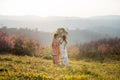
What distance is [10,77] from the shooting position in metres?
12.6

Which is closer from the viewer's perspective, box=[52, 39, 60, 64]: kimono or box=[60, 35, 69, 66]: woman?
box=[60, 35, 69, 66]: woman

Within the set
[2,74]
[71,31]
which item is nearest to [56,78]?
[2,74]

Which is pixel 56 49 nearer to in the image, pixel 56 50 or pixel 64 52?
pixel 56 50

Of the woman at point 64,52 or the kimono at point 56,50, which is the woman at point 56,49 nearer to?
the kimono at point 56,50

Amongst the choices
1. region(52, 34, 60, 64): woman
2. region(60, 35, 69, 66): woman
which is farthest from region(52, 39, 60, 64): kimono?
region(60, 35, 69, 66): woman

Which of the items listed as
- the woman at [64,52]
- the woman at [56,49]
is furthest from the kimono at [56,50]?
the woman at [64,52]

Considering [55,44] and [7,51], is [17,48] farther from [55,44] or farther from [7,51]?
[55,44]

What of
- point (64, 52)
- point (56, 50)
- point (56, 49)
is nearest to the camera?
point (64, 52)

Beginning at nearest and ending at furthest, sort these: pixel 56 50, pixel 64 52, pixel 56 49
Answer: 1. pixel 64 52
2. pixel 56 49
3. pixel 56 50

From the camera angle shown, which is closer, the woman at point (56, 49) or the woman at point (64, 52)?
the woman at point (64, 52)

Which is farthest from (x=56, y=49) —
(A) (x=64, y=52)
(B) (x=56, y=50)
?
(A) (x=64, y=52)

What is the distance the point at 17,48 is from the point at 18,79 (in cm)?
2551

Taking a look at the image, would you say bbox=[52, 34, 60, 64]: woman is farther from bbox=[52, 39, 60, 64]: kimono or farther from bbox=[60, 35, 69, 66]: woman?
bbox=[60, 35, 69, 66]: woman

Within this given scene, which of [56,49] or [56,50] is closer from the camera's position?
[56,49]
